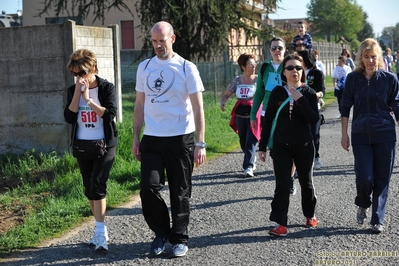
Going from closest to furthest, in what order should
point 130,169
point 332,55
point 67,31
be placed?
1. point 130,169
2. point 67,31
3. point 332,55

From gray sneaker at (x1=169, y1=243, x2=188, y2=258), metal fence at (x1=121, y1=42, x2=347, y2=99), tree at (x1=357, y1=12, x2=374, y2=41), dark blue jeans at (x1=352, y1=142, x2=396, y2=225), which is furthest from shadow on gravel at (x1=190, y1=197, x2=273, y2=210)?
tree at (x1=357, y1=12, x2=374, y2=41)

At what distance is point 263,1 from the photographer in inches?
978

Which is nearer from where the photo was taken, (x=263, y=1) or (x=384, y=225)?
(x=384, y=225)

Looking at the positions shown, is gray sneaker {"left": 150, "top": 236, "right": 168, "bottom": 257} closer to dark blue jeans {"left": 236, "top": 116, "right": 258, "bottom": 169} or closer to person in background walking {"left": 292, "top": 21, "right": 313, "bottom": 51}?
dark blue jeans {"left": 236, "top": 116, "right": 258, "bottom": 169}

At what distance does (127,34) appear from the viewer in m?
42.1

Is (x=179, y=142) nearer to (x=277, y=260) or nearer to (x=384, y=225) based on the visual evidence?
(x=277, y=260)

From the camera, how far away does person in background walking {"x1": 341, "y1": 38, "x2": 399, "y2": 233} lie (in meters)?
6.81

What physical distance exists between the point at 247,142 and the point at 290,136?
339 centimetres

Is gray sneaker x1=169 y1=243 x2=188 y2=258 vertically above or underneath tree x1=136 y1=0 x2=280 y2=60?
underneath

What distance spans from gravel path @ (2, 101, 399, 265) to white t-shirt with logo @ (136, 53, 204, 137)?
1143mm

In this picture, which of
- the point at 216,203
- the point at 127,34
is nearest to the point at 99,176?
the point at 216,203

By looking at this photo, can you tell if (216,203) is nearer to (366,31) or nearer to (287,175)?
(287,175)

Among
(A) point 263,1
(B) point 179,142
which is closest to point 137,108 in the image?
(B) point 179,142

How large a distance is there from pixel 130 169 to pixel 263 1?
1571 centimetres
